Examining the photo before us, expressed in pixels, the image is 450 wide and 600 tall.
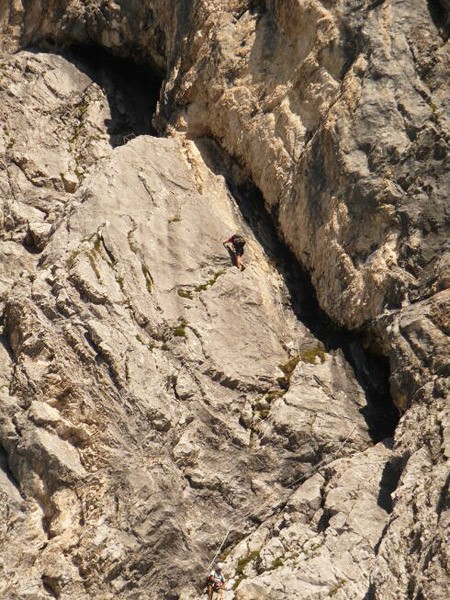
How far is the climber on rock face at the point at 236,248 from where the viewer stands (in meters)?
28.6

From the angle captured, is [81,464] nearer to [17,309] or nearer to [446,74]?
Answer: [17,309]

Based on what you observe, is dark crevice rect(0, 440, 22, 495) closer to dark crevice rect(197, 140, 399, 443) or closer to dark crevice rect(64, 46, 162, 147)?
dark crevice rect(197, 140, 399, 443)

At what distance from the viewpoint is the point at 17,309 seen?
25.9m

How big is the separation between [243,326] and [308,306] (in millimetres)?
2414

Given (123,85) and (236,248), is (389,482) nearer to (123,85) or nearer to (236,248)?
(236,248)

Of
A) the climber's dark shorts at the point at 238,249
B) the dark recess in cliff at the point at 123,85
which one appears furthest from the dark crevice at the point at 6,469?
the dark recess in cliff at the point at 123,85

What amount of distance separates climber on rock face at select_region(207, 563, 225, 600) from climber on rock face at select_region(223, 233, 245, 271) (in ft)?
30.9

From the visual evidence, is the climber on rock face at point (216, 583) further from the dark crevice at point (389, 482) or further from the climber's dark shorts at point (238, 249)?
the climber's dark shorts at point (238, 249)

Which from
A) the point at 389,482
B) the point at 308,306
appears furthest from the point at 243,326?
the point at 389,482

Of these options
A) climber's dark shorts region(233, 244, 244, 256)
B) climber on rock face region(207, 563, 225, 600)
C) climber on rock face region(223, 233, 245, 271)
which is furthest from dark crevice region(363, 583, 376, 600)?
climber's dark shorts region(233, 244, 244, 256)

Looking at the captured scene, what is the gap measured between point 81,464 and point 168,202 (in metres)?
9.29

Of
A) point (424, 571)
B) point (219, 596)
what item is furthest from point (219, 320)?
point (424, 571)

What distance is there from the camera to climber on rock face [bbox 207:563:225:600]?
22.7 m

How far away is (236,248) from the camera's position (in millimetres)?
28703
